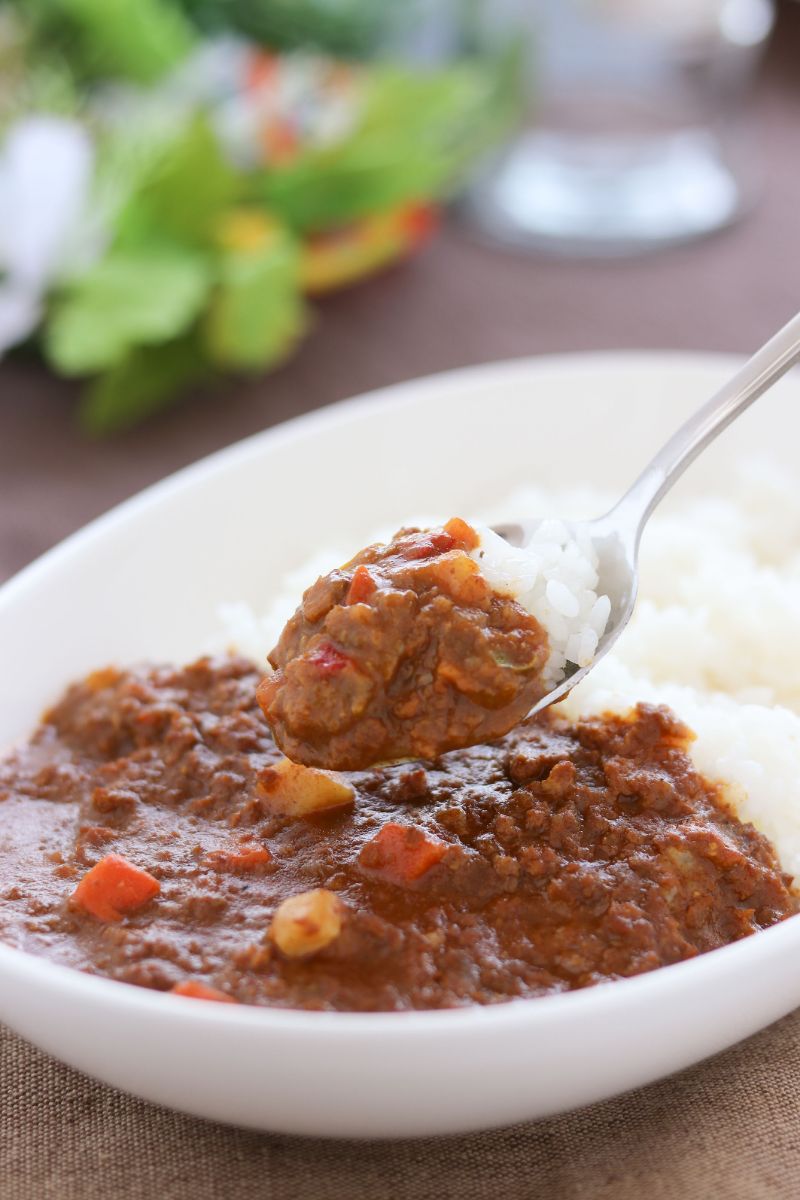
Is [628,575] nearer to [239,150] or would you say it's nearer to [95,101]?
[239,150]

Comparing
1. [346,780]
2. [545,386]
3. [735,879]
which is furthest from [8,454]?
[735,879]

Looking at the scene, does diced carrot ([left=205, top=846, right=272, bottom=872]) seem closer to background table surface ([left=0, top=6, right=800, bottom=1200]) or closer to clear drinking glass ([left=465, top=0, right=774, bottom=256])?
background table surface ([left=0, top=6, right=800, bottom=1200])

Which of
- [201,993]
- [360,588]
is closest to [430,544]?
[360,588]

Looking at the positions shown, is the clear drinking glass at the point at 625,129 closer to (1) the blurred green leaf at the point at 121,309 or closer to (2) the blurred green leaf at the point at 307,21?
(2) the blurred green leaf at the point at 307,21

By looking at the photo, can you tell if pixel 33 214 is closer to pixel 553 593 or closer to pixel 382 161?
pixel 382 161

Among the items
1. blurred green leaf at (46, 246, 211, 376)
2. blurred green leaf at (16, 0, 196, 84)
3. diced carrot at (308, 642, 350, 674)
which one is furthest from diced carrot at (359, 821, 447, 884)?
blurred green leaf at (16, 0, 196, 84)

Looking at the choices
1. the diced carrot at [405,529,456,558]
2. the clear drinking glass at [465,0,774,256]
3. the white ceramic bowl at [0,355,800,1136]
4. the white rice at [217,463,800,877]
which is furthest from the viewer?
the clear drinking glass at [465,0,774,256]

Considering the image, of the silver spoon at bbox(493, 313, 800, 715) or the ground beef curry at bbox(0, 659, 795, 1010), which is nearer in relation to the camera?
the ground beef curry at bbox(0, 659, 795, 1010)

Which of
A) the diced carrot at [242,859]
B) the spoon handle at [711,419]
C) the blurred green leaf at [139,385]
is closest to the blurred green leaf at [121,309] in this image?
the blurred green leaf at [139,385]
